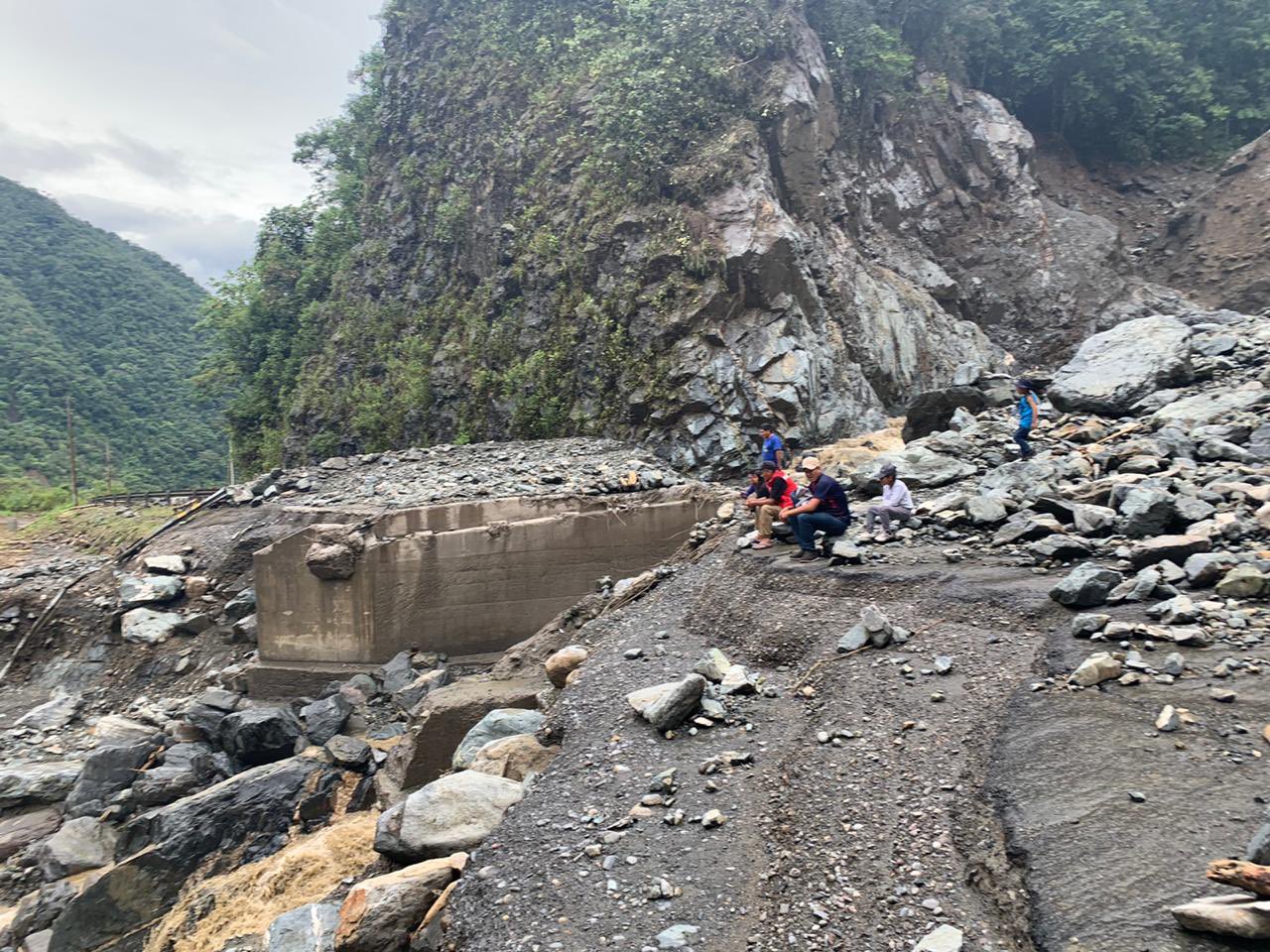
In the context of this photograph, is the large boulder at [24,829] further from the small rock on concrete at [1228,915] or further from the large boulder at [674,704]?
the small rock on concrete at [1228,915]

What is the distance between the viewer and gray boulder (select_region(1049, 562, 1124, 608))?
5816mm

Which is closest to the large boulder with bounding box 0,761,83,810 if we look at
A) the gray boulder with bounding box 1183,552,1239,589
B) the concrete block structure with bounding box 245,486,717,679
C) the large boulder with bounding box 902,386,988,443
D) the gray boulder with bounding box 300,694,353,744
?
the gray boulder with bounding box 300,694,353,744

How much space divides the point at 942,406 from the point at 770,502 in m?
5.86

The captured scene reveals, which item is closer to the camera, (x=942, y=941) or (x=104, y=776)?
(x=942, y=941)

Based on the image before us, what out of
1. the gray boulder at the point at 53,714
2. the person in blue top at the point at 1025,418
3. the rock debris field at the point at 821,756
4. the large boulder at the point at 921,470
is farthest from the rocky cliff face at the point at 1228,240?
the gray boulder at the point at 53,714

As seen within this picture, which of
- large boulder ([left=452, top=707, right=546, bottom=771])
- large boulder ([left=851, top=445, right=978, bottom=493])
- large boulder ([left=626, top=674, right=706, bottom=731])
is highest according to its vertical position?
large boulder ([left=851, top=445, right=978, bottom=493])

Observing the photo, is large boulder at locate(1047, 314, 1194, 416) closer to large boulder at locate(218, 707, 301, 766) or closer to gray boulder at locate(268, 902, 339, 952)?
gray boulder at locate(268, 902, 339, 952)

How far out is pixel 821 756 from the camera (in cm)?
515

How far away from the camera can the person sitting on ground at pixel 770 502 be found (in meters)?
9.11

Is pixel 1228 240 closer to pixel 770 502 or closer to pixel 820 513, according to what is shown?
pixel 770 502

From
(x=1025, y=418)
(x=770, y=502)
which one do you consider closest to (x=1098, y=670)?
(x=770, y=502)

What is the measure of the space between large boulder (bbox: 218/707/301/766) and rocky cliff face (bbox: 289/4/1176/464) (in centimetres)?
995

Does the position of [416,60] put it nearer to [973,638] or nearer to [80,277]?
[973,638]

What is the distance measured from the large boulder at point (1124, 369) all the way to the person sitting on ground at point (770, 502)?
520cm
